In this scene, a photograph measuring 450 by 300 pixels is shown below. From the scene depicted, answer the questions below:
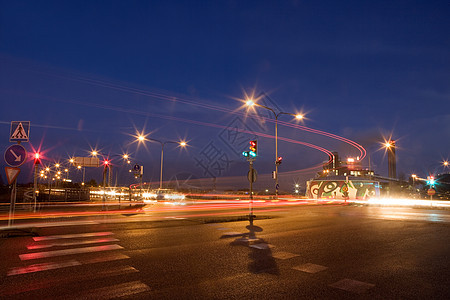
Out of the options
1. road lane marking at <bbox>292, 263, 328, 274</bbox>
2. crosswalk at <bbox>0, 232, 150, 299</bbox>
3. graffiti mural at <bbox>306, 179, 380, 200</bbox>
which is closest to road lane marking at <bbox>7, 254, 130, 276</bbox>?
crosswalk at <bbox>0, 232, 150, 299</bbox>

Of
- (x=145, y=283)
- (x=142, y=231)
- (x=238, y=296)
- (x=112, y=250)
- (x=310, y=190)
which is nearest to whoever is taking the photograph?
(x=238, y=296)

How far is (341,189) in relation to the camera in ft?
146

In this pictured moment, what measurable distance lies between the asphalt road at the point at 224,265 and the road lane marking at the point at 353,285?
2 centimetres

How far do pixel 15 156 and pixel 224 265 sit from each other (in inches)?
324

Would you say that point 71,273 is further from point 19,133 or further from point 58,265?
point 19,133

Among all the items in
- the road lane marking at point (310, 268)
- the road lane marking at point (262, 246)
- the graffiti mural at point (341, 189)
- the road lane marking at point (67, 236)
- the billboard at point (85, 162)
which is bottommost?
the road lane marking at point (67, 236)

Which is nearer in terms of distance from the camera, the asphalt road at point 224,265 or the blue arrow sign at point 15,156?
the asphalt road at point 224,265

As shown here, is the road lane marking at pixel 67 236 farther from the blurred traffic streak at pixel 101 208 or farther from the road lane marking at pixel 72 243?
the blurred traffic streak at pixel 101 208

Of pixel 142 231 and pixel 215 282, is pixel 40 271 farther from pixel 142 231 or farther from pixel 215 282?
pixel 142 231

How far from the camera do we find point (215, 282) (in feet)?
17.7

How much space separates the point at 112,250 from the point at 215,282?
3557 millimetres

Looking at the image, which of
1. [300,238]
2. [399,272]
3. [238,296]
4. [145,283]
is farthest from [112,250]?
[399,272]

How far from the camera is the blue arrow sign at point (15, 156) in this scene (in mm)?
10602

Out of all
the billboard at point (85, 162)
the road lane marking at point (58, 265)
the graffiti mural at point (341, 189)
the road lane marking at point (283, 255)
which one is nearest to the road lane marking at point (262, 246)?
the road lane marking at point (283, 255)
